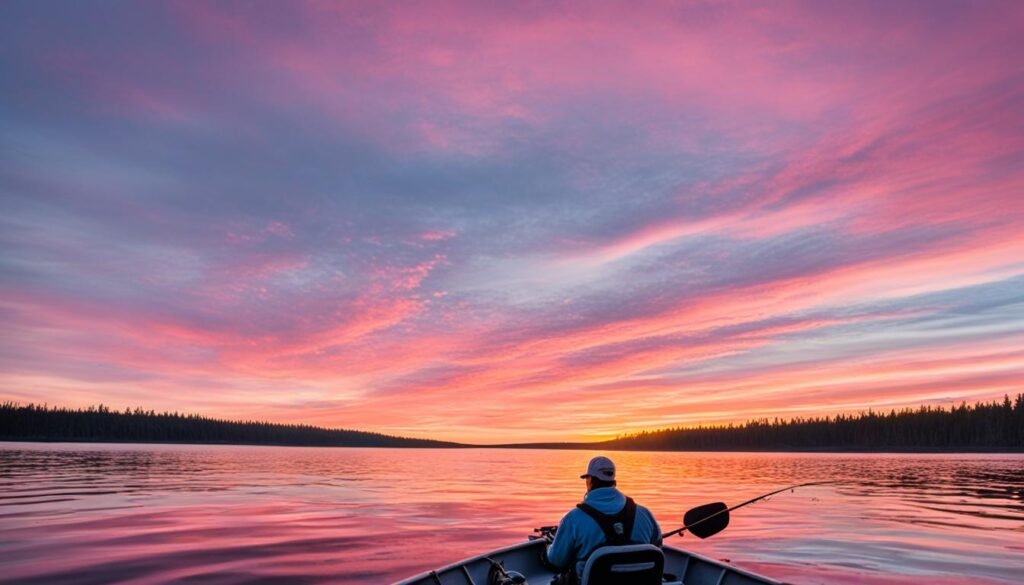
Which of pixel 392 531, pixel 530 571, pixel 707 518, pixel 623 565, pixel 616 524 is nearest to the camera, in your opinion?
pixel 623 565

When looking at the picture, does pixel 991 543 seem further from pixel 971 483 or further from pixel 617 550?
pixel 971 483

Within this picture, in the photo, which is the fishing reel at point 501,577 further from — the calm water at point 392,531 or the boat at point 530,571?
the calm water at point 392,531

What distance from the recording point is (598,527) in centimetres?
966

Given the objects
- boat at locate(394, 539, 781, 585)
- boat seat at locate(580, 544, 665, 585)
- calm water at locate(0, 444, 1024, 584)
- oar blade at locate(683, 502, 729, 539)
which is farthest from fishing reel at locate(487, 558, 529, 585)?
calm water at locate(0, 444, 1024, 584)

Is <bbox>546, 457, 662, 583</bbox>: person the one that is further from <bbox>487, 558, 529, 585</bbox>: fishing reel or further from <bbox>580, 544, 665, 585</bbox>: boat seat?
<bbox>487, 558, 529, 585</bbox>: fishing reel

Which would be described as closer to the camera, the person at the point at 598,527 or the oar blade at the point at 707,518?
the person at the point at 598,527

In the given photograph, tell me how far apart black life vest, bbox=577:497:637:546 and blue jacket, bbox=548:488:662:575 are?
0.15 feet

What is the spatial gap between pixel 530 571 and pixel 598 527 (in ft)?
18.6

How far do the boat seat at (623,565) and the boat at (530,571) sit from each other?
279 centimetres

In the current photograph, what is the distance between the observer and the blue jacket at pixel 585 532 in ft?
31.7

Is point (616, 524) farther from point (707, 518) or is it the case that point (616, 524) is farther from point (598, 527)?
point (707, 518)

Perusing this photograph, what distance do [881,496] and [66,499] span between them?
4589 centimetres

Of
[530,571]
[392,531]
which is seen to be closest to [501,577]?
[530,571]

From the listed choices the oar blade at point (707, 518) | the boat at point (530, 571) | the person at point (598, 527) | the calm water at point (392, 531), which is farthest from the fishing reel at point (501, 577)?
the calm water at point (392, 531)
